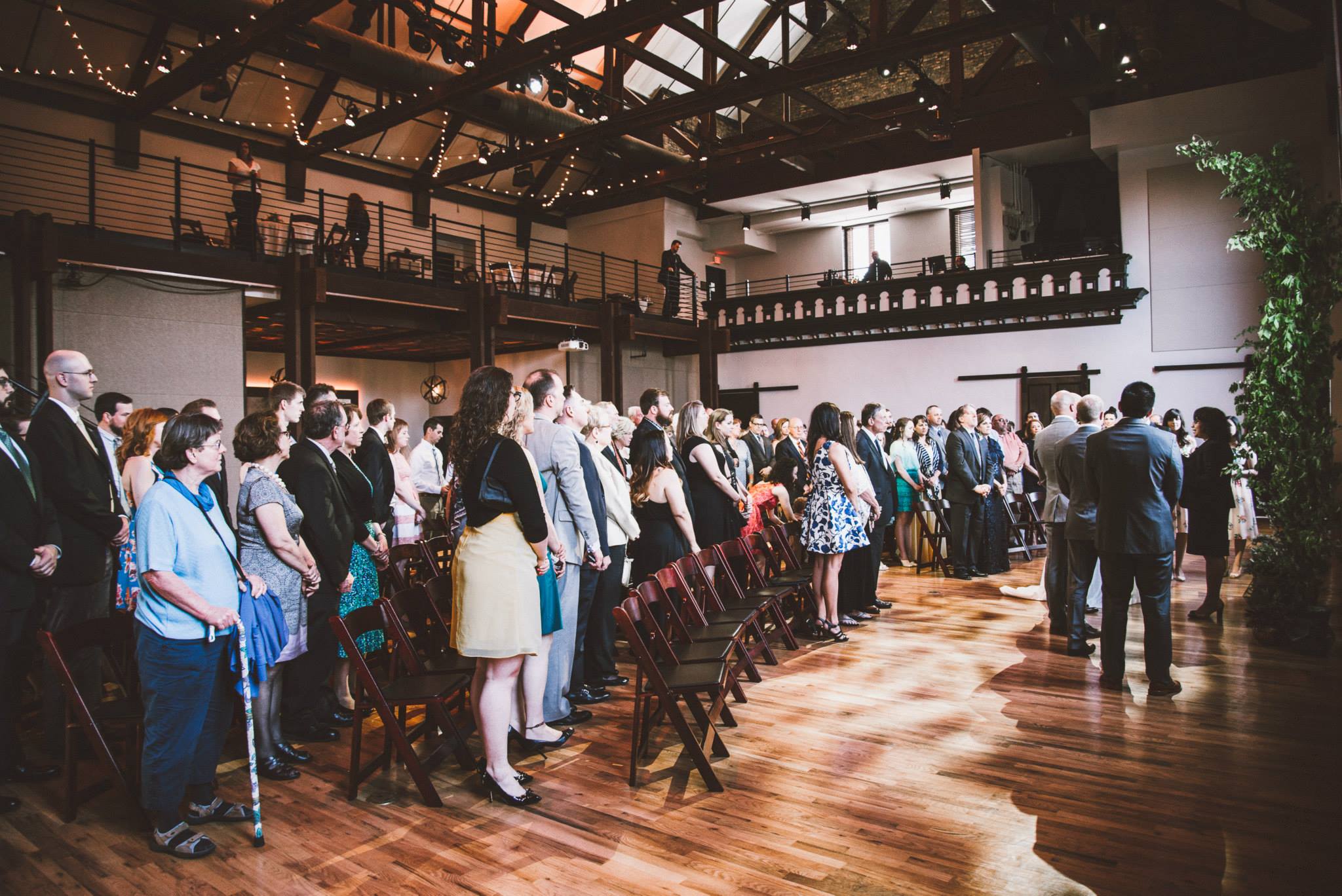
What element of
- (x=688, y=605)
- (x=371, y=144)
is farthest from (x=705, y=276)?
(x=688, y=605)

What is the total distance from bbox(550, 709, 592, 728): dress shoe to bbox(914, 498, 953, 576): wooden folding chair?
5091mm

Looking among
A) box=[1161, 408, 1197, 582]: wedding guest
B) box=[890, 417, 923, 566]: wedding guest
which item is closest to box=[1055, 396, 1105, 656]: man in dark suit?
box=[1161, 408, 1197, 582]: wedding guest

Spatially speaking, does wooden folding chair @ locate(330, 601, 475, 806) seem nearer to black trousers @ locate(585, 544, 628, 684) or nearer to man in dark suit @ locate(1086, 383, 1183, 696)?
black trousers @ locate(585, 544, 628, 684)

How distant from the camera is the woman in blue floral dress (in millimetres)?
5371

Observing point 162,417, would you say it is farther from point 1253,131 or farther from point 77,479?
point 1253,131

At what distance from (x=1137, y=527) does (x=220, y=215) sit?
14.2 m

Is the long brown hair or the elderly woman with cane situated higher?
the long brown hair

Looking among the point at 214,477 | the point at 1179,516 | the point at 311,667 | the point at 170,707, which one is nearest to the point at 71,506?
the point at 214,477

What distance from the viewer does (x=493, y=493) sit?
116 inches

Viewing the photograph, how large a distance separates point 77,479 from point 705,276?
1697cm

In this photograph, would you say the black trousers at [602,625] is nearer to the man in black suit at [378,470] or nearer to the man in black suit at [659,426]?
the man in black suit at [659,426]

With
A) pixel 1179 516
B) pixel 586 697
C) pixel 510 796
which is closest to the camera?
pixel 510 796

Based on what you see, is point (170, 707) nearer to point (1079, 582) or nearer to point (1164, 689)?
point (1164, 689)

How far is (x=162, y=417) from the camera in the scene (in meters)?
4.11
